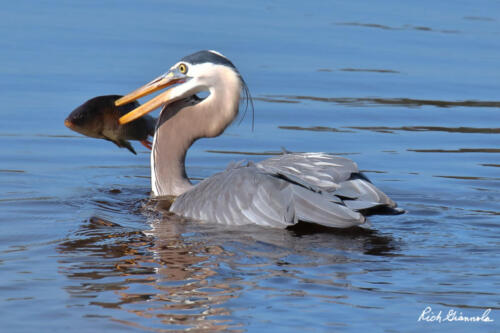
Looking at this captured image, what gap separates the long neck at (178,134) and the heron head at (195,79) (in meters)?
0.10

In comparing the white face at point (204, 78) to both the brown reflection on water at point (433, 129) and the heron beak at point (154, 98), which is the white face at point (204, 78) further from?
the brown reflection on water at point (433, 129)

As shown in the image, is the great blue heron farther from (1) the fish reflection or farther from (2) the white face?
(1) the fish reflection

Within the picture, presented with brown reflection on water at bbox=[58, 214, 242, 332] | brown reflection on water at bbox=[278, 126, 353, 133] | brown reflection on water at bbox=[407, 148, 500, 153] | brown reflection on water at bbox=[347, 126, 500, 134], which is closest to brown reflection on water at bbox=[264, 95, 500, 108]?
brown reflection on water at bbox=[347, 126, 500, 134]

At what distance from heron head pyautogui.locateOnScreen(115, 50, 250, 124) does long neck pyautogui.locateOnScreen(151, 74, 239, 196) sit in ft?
0.33

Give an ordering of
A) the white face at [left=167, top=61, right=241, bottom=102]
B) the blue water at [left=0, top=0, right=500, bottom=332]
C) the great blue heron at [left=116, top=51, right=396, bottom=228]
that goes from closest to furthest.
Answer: the blue water at [left=0, top=0, right=500, bottom=332] → the great blue heron at [left=116, top=51, right=396, bottom=228] → the white face at [left=167, top=61, right=241, bottom=102]

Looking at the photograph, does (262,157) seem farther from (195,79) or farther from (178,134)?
(195,79)

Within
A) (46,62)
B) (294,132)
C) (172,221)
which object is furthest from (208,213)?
(46,62)

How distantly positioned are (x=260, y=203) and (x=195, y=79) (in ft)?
5.13

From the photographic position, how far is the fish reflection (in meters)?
5.56

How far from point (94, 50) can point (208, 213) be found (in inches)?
247

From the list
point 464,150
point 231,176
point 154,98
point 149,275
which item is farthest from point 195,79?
point 464,150

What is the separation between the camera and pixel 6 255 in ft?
21.7

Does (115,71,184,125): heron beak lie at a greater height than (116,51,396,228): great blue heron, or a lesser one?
greater
